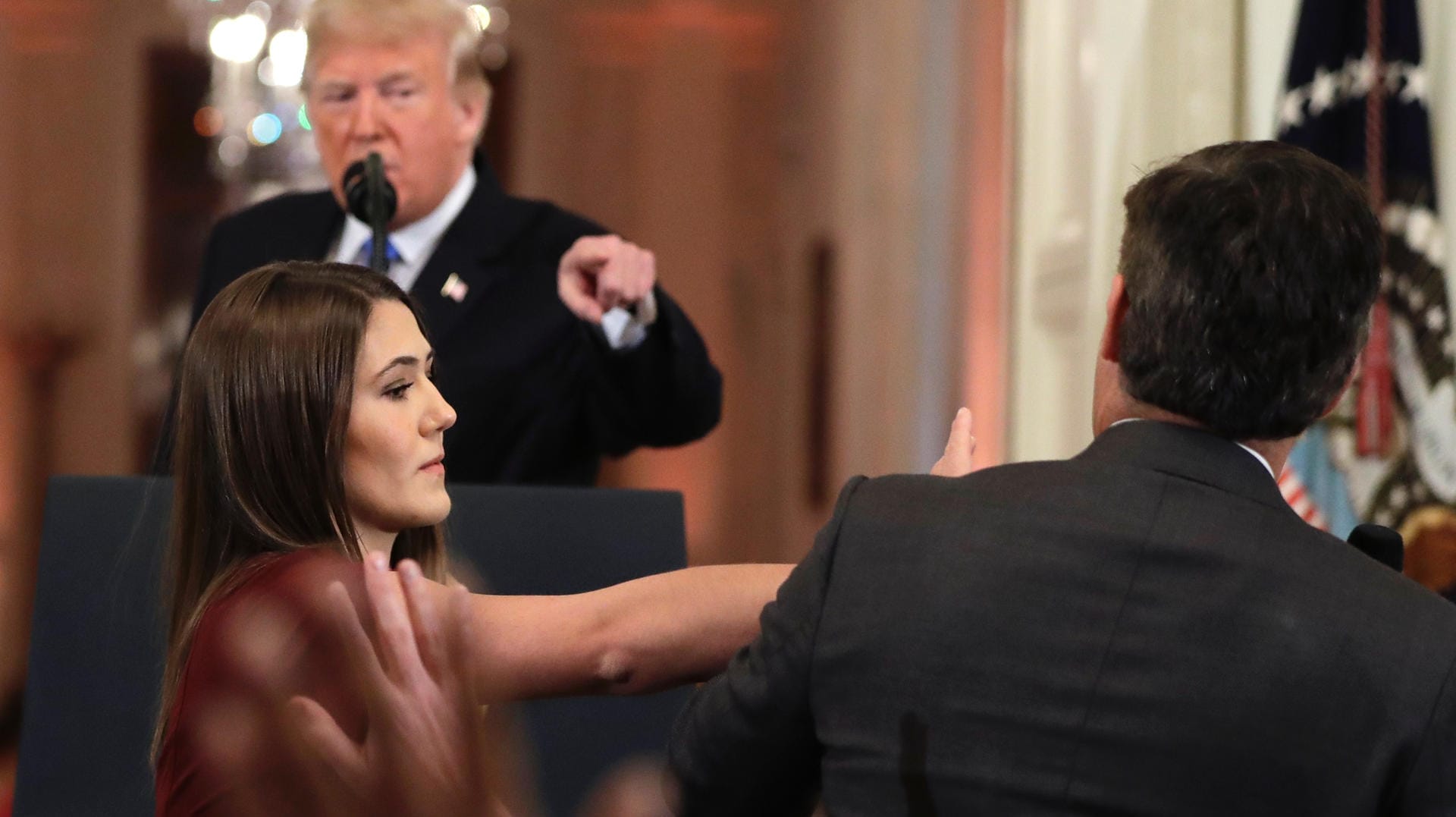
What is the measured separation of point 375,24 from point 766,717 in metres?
1.60

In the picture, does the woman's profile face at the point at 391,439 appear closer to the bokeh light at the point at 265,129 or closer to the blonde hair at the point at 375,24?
the blonde hair at the point at 375,24

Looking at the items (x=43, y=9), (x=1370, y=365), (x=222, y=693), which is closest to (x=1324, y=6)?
(x=1370, y=365)

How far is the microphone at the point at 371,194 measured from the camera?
1782mm

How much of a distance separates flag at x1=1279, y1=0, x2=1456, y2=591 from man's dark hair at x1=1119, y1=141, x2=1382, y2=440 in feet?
4.28

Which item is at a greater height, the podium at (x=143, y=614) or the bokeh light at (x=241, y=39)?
the bokeh light at (x=241, y=39)

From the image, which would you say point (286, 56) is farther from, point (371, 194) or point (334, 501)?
point (334, 501)

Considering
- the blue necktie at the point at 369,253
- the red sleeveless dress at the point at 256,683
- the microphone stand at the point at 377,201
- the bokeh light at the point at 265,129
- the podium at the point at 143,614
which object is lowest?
the podium at the point at 143,614

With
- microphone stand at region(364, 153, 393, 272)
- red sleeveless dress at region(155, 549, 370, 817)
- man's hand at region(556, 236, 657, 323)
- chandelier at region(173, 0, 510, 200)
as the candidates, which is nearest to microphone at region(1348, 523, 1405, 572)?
red sleeveless dress at region(155, 549, 370, 817)

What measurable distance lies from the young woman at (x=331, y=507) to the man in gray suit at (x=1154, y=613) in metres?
0.10

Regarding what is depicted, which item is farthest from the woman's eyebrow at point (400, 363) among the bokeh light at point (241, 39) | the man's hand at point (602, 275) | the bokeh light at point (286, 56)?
the bokeh light at point (241, 39)

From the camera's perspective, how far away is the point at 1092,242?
126 inches

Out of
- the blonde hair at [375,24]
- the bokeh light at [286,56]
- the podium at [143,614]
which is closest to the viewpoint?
the podium at [143,614]

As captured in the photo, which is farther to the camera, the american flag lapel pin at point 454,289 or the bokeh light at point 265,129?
the bokeh light at point 265,129

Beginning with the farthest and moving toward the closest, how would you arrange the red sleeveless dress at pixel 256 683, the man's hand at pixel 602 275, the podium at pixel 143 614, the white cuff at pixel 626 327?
1. the white cuff at pixel 626 327
2. the man's hand at pixel 602 275
3. the podium at pixel 143 614
4. the red sleeveless dress at pixel 256 683
